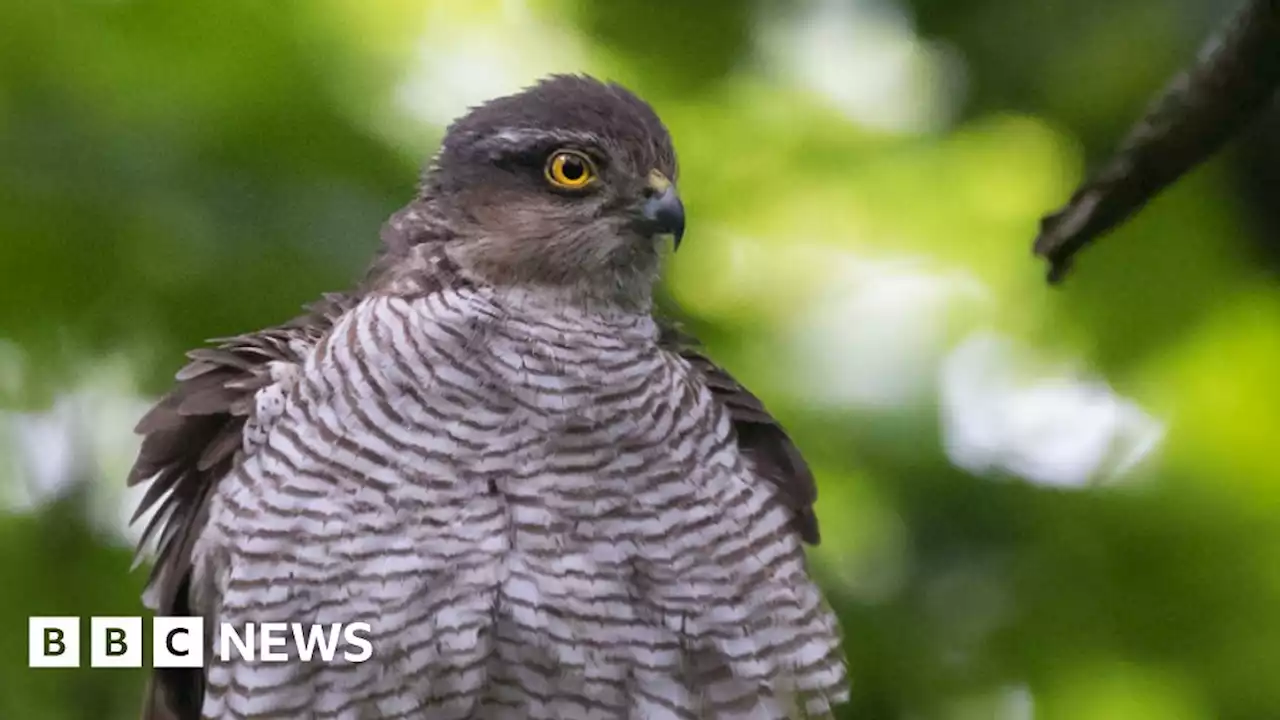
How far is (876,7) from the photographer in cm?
310

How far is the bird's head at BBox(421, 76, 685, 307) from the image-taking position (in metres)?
2.08

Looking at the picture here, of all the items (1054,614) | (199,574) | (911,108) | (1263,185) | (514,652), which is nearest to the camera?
(514,652)

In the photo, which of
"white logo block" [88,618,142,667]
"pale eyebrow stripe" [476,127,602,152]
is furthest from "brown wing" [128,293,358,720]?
"pale eyebrow stripe" [476,127,602,152]

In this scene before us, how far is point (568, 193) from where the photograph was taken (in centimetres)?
212

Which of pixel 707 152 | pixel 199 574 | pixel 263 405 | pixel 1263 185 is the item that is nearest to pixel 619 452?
pixel 263 405

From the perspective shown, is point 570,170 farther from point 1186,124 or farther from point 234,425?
point 1186,124

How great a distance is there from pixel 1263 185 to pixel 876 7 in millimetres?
939

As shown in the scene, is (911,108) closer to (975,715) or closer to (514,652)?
(975,715)

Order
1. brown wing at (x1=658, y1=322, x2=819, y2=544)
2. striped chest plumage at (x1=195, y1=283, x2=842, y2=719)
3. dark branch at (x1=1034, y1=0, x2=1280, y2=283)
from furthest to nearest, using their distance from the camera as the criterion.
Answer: brown wing at (x1=658, y1=322, x2=819, y2=544) < striped chest plumage at (x1=195, y1=283, x2=842, y2=719) < dark branch at (x1=1034, y1=0, x2=1280, y2=283)

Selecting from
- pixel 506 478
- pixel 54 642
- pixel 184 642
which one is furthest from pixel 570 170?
pixel 54 642

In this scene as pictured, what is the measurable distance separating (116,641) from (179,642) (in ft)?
1.18

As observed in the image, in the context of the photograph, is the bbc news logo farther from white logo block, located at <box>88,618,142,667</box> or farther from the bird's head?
the bird's head

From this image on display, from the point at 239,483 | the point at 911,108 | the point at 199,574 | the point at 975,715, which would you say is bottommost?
the point at 975,715

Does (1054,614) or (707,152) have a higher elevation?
(707,152)
